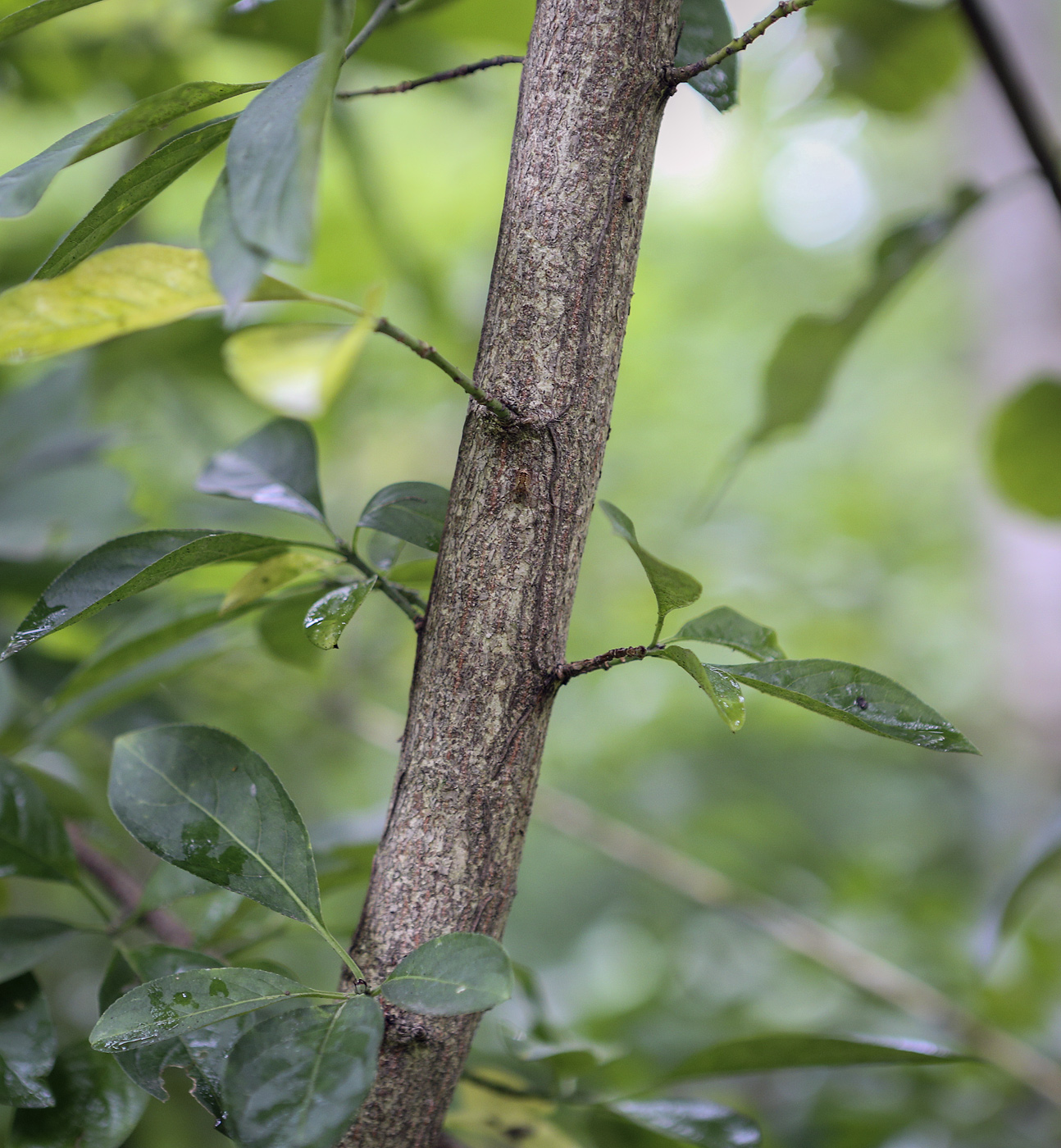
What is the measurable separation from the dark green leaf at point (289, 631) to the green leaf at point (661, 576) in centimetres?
17

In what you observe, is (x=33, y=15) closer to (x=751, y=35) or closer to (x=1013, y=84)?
(x=751, y=35)

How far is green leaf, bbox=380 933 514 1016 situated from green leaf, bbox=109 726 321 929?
0.18 feet

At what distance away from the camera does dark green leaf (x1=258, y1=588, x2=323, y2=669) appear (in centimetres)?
44

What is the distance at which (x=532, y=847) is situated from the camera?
1.93 m

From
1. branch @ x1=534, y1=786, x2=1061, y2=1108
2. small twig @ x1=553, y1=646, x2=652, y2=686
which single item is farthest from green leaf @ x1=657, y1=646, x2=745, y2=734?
branch @ x1=534, y1=786, x2=1061, y2=1108

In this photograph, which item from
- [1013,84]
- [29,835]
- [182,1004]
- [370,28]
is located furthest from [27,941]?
[1013,84]

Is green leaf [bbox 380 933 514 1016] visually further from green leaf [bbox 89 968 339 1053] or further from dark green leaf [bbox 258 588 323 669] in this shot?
dark green leaf [bbox 258 588 323 669]

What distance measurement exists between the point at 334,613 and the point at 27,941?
0.22m

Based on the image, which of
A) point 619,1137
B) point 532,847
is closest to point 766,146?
point 532,847

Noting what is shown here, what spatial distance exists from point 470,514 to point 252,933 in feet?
0.97

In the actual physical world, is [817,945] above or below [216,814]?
below

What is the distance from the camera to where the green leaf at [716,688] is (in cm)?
28

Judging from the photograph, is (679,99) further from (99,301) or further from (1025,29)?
(99,301)

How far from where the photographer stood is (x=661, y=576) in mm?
303
